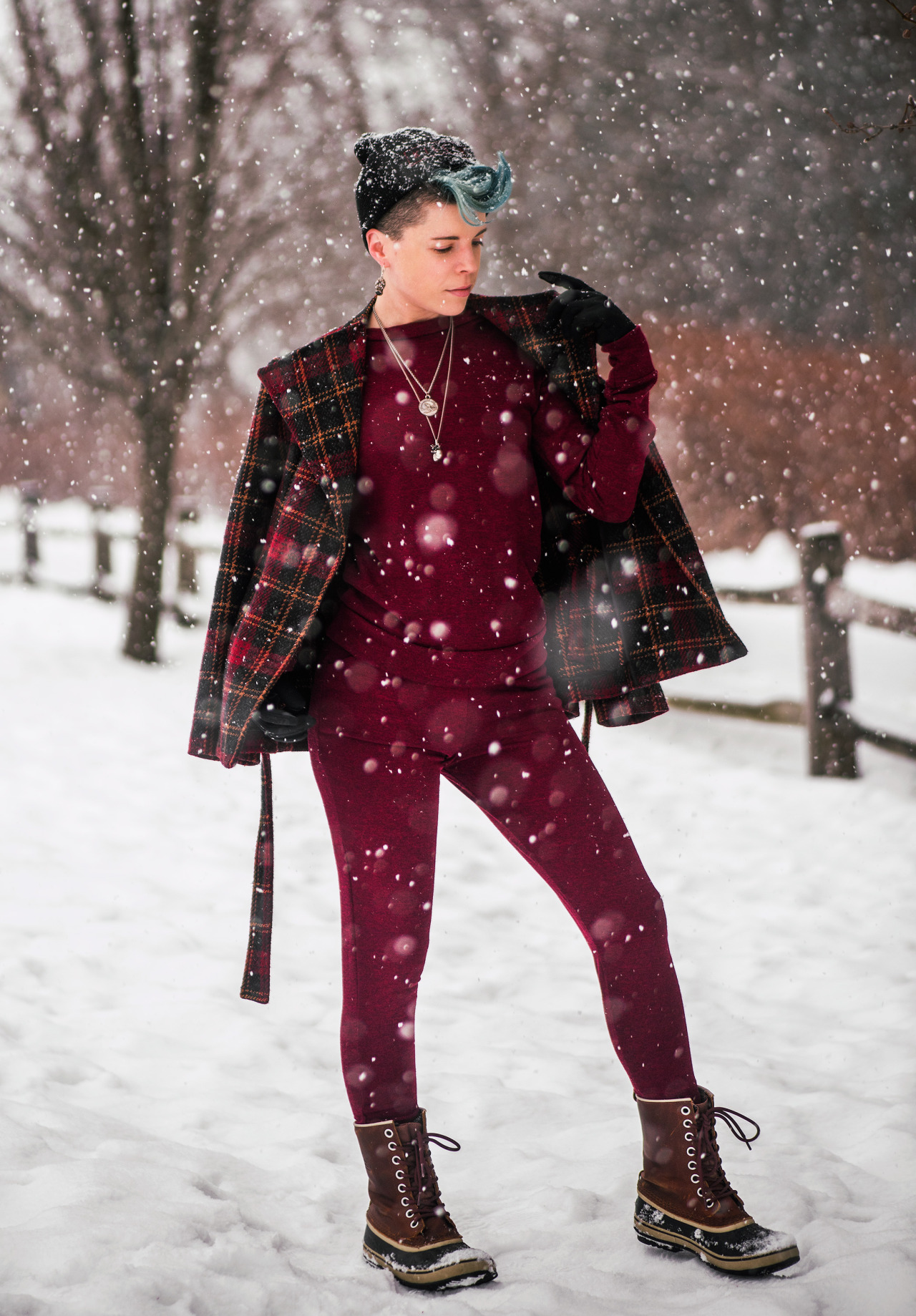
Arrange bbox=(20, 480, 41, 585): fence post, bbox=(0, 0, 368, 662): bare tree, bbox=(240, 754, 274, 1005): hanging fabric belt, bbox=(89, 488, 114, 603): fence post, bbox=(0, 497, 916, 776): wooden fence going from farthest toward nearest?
1. bbox=(20, 480, 41, 585): fence post
2. bbox=(89, 488, 114, 603): fence post
3. bbox=(0, 0, 368, 662): bare tree
4. bbox=(0, 497, 916, 776): wooden fence
5. bbox=(240, 754, 274, 1005): hanging fabric belt

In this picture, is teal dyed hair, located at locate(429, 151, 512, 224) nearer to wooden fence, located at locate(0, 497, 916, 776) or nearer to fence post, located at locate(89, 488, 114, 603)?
wooden fence, located at locate(0, 497, 916, 776)

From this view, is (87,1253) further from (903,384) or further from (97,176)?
(903,384)

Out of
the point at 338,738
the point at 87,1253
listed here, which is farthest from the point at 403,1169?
the point at 338,738

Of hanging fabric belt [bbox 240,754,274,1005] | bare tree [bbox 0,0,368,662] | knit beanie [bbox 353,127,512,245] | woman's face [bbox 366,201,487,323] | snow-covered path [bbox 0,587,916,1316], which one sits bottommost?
snow-covered path [bbox 0,587,916,1316]

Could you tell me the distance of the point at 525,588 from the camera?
6.62 feet

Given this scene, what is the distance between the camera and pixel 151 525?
8.36 m

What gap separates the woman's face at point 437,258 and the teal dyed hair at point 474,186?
0.8 inches

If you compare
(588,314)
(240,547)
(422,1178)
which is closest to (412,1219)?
(422,1178)

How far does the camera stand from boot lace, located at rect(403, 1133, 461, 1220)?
6.63ft

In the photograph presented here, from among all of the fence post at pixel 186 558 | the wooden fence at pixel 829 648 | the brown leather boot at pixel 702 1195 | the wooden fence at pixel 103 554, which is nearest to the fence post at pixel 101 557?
the wooden fence at pixel 103 554

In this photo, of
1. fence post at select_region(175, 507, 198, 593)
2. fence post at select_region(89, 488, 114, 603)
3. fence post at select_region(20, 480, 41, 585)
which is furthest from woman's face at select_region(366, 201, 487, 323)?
fence post at select_region(20, 480, 41, 585)

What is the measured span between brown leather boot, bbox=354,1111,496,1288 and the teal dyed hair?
5.23ft

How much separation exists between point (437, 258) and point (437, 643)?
659 mm

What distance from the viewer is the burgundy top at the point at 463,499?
1.96 meters
